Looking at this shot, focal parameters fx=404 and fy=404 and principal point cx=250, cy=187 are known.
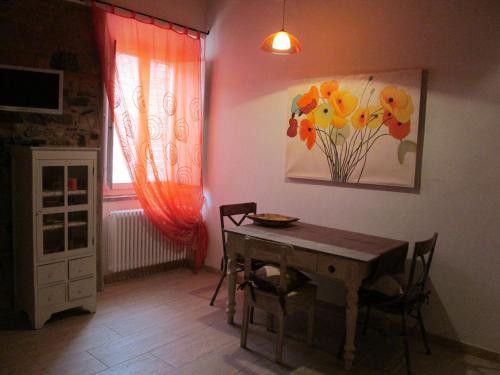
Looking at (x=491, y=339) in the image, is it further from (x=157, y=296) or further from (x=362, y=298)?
(x=157, y=296)

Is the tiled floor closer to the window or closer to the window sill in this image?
the window sill

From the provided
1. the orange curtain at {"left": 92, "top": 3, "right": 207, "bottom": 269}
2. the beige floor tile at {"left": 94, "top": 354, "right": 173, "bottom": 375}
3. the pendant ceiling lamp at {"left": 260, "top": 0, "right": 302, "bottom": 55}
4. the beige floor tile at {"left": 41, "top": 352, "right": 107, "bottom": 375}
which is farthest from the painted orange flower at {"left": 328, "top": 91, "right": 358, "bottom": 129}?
the beige floor tile at {"left": 41, "top": 352, "right": 107, "bottom": 375}

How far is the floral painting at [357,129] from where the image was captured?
2.91 meters

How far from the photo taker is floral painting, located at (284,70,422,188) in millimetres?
2914

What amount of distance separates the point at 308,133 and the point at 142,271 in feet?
7.04

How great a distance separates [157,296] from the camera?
359 cm

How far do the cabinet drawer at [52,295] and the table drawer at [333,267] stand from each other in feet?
6.21

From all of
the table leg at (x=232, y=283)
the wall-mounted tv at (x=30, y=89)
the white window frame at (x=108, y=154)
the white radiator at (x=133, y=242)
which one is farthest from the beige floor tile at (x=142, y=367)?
the wall-mounted tv at (x=30, y=89)

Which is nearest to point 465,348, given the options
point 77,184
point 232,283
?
point 232,283

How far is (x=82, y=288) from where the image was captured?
10.2ft

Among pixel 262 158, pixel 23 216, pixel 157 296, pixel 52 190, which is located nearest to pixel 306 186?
pixel 262 158

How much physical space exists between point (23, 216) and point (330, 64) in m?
2.65

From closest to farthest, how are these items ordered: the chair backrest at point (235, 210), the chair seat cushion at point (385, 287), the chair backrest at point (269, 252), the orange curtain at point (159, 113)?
the chair backrest at point (269, 252)
the chair seat cushion at point (385, 287)
the chair backrest at point (235, 210)
the orange curtain at point (159, 113)

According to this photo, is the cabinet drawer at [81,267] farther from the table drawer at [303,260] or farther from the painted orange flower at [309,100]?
the painted orange flower at [309,100]
